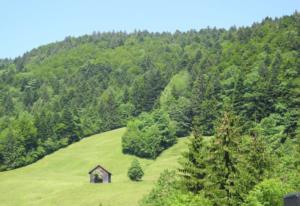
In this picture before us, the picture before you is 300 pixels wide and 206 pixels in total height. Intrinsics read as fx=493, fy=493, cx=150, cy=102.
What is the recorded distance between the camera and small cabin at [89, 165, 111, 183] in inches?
3707

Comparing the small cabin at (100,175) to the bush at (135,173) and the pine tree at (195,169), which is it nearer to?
the bush at (135,173)

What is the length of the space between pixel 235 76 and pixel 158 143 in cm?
3783

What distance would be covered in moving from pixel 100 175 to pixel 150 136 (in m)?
33.5

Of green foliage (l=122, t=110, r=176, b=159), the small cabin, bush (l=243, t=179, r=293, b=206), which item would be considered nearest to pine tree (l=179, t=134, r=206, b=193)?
bush (l=243, t=179, r=293, b=206)

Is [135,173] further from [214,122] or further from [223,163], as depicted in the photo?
[223,163]

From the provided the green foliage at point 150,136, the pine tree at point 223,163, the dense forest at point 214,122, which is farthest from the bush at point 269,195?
the green foliage at point 150,136

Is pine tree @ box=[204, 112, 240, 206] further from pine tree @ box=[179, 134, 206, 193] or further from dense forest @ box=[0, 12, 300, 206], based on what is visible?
pine tree @ box=[179, 134, 206, 193]

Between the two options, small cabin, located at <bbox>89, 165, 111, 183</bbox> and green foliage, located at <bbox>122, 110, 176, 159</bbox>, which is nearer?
small cabin, located at <bbox>89, 165, 111, 183</bbox>

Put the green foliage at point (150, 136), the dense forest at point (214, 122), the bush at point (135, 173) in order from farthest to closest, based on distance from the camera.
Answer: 1. the green foliage at point (150, 136)
2. the bush at point (135, 173)
3. the dense forest at point (214, 122)

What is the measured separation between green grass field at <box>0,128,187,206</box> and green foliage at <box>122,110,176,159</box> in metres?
2.48

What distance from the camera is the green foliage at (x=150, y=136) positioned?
123444mm

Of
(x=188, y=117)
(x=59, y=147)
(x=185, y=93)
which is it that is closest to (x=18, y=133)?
(x=59, y=147)

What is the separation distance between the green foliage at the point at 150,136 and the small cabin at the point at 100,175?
2766 cm

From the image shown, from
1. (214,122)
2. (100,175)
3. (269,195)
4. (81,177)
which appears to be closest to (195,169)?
(269,195)
